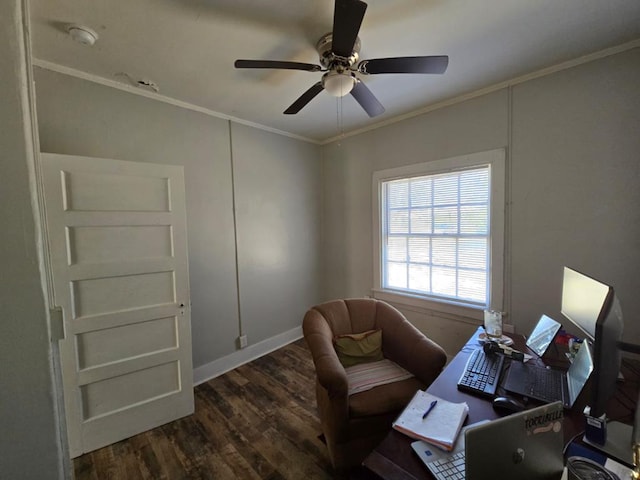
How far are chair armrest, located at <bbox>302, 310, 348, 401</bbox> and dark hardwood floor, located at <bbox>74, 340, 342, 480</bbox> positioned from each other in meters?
0.59

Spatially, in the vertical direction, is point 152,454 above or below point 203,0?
below

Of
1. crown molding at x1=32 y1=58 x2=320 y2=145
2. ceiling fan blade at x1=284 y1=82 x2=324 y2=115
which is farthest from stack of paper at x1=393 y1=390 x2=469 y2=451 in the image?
crown molding at x1=32 y1=58 x2=320 y2=145

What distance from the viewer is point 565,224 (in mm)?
1952

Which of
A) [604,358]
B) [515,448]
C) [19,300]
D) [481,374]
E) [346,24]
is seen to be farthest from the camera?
[481,374]

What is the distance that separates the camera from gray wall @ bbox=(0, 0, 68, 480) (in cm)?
53

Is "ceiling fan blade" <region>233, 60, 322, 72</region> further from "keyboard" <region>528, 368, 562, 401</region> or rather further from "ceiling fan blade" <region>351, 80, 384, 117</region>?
"keyboard" <region>528, 368, 562, 401</region>

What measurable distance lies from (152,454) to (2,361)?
5.59ft

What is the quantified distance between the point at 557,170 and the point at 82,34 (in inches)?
129

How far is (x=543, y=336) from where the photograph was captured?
1524 mm

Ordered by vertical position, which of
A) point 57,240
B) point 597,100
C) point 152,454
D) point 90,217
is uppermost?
point 597,100

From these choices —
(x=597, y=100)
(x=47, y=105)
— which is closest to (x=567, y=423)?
(x=597, y=100)

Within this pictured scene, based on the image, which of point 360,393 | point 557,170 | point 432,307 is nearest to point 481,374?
point 360,393

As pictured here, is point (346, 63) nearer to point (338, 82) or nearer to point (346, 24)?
point (338, 82)

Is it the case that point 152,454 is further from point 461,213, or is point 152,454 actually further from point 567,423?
point 461,213
